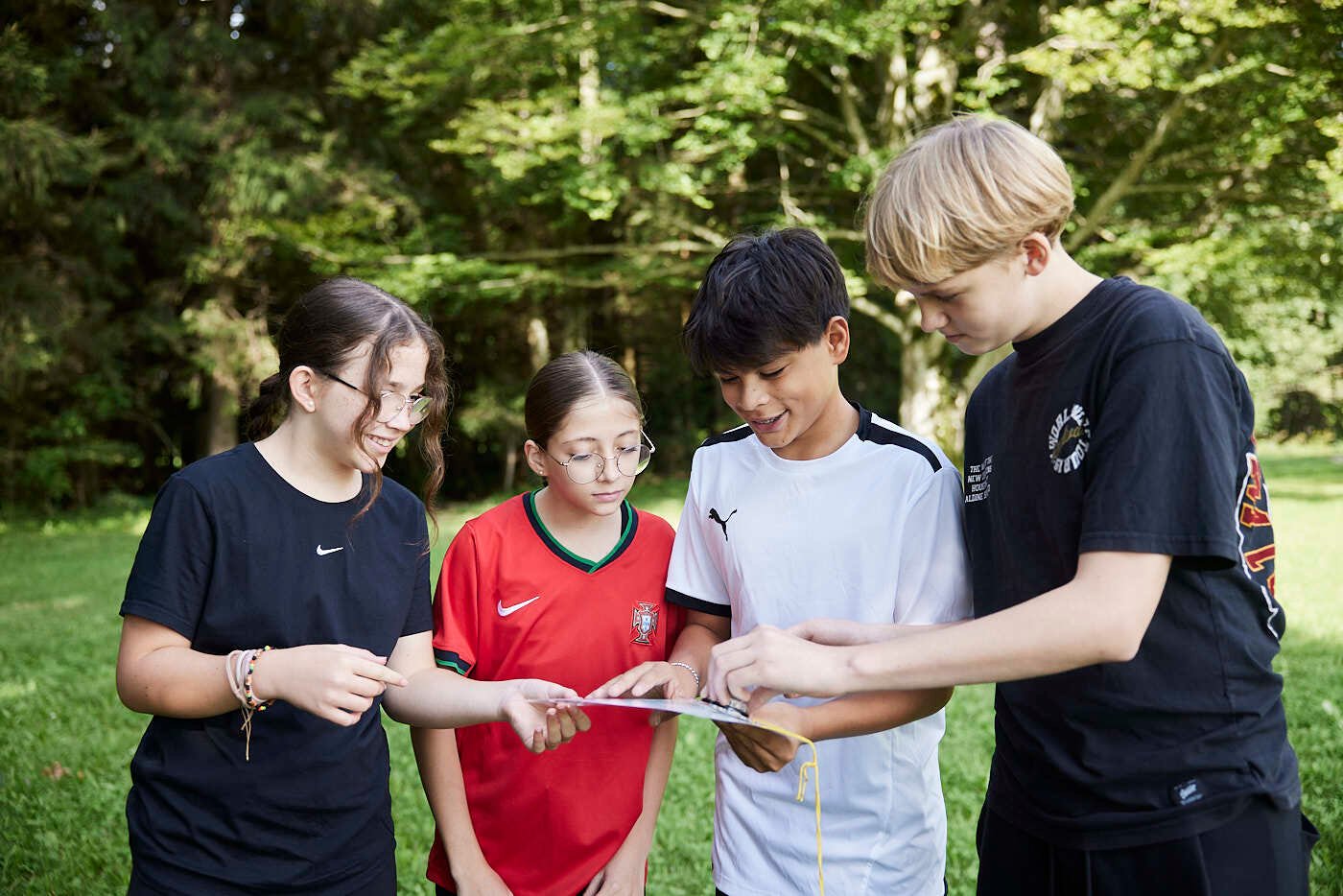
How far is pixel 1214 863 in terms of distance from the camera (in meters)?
1.67

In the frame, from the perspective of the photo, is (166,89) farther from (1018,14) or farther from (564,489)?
(564,489)

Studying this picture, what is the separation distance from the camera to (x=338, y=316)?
2.33 m

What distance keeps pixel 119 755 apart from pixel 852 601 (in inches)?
202

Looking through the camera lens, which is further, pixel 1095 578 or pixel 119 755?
pixel 119 755

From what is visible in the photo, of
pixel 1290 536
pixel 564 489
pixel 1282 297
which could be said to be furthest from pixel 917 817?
pixel 1282 297

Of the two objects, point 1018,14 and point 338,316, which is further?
point 1018,14

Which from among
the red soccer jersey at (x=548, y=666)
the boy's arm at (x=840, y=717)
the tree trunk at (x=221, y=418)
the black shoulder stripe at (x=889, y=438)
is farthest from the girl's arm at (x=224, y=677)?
the tree trunk at (x=221, y=418)

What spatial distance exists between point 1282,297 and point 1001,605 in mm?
19238

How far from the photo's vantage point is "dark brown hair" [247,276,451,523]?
231cm

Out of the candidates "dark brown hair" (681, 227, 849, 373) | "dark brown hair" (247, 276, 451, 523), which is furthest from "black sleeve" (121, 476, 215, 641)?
"dark brown hair" (681, 227, 849, 373)

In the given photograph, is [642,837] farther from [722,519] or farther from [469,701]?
[722,519]

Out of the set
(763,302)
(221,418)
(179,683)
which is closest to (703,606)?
(763,302)

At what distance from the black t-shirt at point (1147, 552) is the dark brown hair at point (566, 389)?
3.52 ft

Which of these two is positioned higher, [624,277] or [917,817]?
[624,277]
